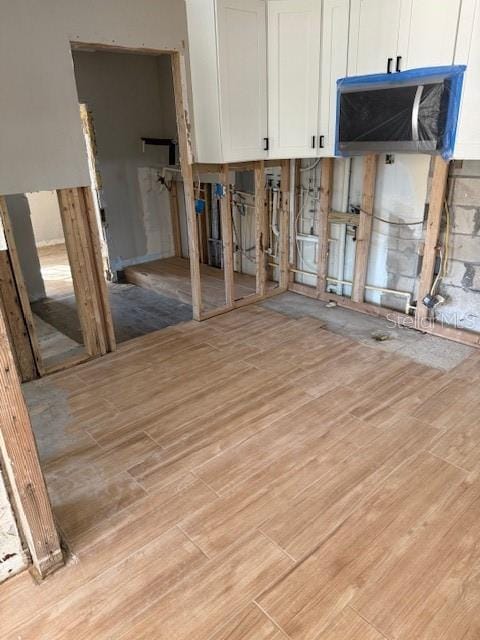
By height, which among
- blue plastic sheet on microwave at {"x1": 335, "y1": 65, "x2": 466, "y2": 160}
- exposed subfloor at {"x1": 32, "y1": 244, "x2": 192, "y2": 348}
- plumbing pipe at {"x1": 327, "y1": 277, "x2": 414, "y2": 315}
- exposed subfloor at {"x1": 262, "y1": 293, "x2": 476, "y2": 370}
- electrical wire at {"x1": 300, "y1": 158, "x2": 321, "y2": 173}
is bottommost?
exposed subfloor at {"x1": 32, "y1": 244, "x2": 192, "y2": 348}

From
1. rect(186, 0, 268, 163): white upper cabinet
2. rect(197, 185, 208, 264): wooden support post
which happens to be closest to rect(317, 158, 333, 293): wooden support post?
rect(186, 0, 268, 163): white upper cabinet

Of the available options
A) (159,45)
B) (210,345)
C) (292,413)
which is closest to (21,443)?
(292,413)

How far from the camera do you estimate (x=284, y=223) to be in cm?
475

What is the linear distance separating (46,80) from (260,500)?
288cm

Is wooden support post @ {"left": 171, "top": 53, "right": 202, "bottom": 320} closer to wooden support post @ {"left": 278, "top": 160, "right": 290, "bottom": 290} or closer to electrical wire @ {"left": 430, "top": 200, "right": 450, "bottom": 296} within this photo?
wooden support post @ {"left": 278, "top": 160, "right": 290, "bottom": 290}

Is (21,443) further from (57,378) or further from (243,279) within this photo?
(243,279)

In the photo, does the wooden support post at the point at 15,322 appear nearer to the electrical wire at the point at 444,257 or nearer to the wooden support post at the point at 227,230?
the wooden support post at the point at 227,230

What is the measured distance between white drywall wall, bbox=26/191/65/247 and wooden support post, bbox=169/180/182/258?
3.04m

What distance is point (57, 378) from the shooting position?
3389 mm

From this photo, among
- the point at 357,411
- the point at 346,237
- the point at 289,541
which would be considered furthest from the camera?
the point at 346,237

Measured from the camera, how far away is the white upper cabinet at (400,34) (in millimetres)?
2902

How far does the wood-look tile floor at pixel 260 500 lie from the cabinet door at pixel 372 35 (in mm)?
2215

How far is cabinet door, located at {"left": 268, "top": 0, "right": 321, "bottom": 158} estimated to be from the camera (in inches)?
143

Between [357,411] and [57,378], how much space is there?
2.21 meters
